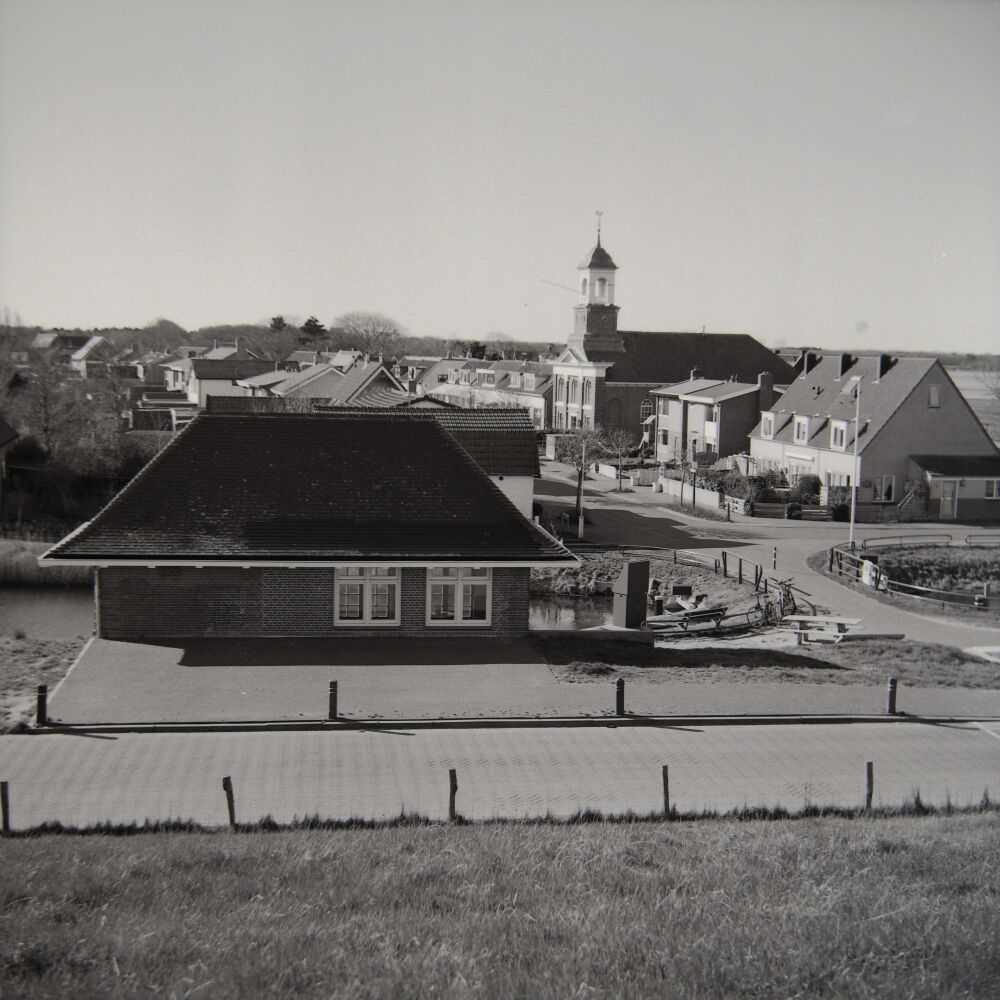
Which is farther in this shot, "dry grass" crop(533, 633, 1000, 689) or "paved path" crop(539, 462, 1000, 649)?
"paved path" crop(539, 462, 1000, 649)

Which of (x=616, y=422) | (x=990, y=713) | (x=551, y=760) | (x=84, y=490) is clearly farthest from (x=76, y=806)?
(x=616, y=422)

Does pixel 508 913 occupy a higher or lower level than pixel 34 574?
higher

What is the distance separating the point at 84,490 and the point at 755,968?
4356 cm

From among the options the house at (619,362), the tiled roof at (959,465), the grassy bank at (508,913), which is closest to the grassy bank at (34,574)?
the grassy bank at (508,913)

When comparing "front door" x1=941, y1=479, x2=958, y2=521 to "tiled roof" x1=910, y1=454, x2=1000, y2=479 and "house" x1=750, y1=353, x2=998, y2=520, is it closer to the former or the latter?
"house" x1=750, y1=353, x2=998, y2=520

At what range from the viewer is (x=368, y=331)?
126250 mm

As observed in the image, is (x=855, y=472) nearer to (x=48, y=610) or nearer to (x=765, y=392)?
(x=765, y=392)

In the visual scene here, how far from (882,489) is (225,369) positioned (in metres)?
50.5

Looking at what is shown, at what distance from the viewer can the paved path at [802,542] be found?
27125 millimetres

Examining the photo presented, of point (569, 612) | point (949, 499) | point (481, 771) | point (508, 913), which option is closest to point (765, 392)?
point (949, 499)

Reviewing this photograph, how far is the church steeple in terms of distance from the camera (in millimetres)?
74000

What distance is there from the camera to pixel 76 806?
496 inches

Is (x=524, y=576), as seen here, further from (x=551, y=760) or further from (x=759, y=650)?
(x=551, y=760)

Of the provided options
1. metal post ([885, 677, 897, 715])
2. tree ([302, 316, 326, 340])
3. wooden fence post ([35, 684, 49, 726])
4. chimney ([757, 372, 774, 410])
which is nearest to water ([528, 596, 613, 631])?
metal post ([885, 677, 897, 715])
